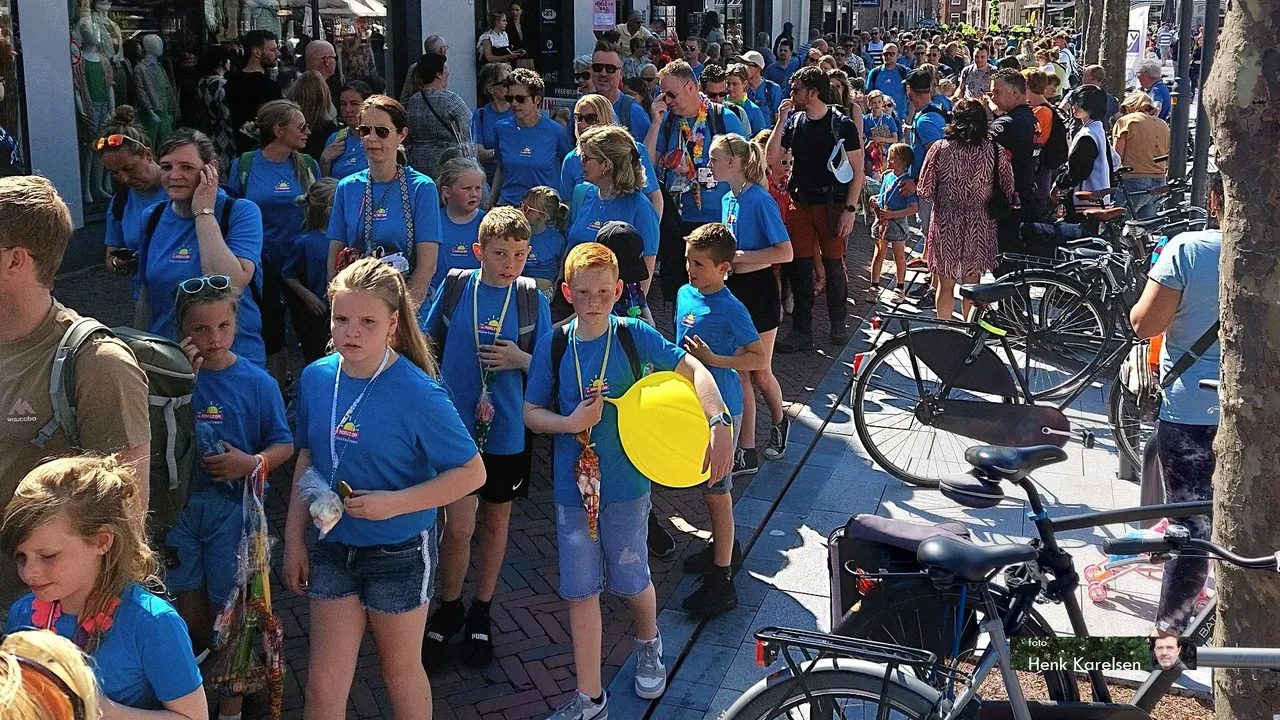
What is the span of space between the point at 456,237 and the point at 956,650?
3.52m

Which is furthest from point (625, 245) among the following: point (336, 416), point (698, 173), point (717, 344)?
point (698, 173)

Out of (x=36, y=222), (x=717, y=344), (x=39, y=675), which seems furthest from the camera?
(x=717, y=344)

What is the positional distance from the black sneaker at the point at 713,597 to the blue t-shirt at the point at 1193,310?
1.83m

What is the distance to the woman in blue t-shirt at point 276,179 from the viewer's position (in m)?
7.07

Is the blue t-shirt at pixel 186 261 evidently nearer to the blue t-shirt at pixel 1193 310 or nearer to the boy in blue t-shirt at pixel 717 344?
the boy in blue t-shirt at pixel 717 344

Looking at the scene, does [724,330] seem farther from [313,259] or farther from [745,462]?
[313,259]

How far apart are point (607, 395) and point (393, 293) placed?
3.13 feet

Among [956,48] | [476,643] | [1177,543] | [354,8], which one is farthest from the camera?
[956,48]

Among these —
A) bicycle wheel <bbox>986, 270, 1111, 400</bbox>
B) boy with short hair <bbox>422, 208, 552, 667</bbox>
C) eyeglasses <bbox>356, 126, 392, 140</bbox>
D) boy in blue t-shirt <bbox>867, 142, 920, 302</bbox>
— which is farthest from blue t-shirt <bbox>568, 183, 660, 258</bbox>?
boy in blue t-shirt <bbox>867, 142, 920, 302</bbox>

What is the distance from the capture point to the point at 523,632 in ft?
16.9

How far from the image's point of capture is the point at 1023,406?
20.3ft

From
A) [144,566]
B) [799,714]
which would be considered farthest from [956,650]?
[144,566]

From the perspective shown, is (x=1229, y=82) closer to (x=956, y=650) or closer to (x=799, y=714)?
(x=956, y=650)

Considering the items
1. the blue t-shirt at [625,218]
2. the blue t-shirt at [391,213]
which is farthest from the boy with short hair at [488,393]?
the blue t-shirt at [625,218]
